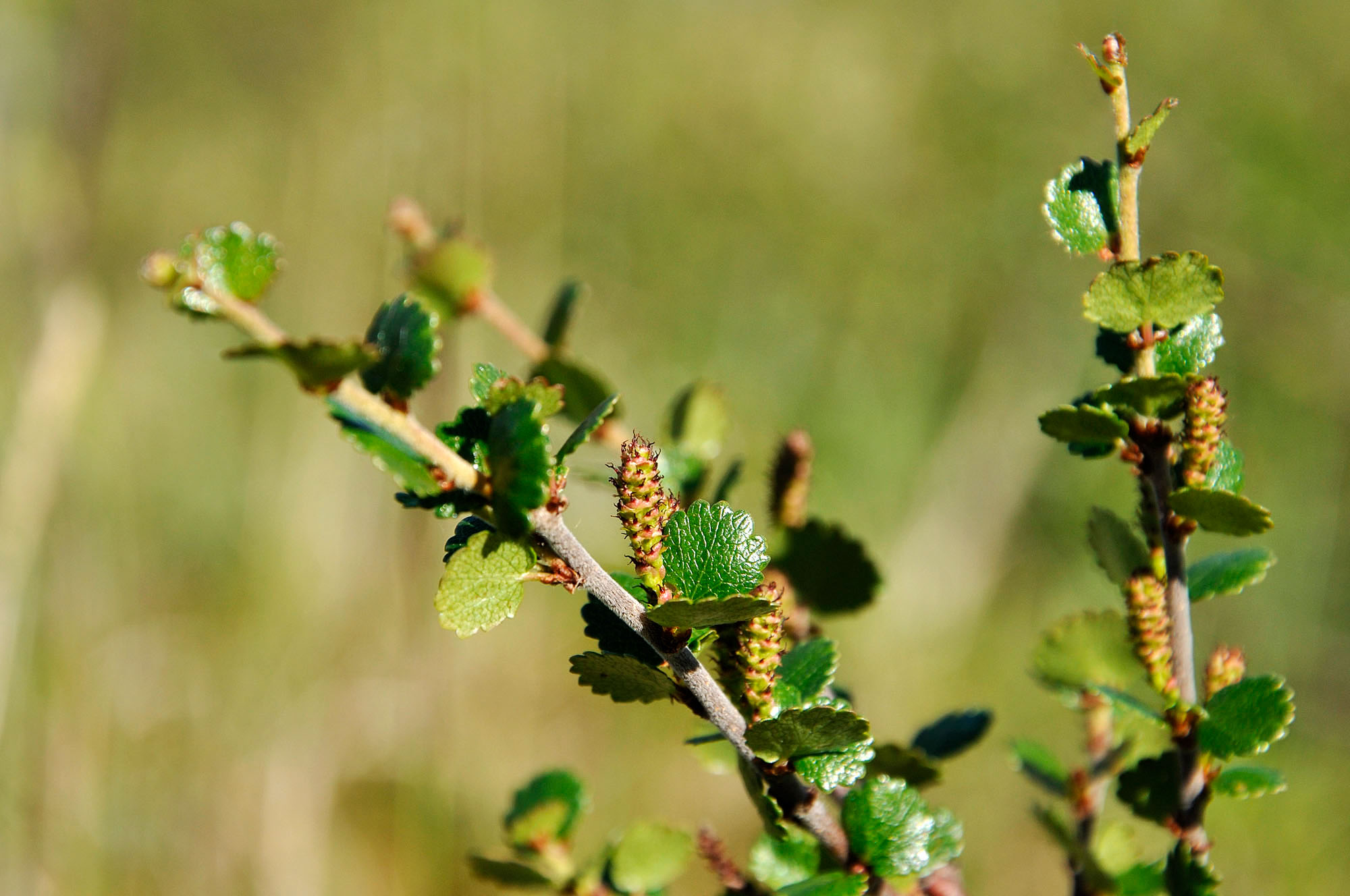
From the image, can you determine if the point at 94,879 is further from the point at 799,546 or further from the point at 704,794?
the point at 799,546

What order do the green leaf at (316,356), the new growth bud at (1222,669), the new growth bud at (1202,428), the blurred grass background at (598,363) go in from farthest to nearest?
the blurred grass background at (598,363) < the new growth bud at (1222,669) < the new growth bud at (1202,428) < the green leaf at (316,356)

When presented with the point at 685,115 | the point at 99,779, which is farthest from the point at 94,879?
the point at 685,115

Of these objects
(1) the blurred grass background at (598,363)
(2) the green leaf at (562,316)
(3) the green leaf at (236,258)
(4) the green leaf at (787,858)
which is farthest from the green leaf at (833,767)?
(1) the blurred grass background at (598,363)

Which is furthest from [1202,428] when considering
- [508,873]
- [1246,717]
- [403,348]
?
[508,873]

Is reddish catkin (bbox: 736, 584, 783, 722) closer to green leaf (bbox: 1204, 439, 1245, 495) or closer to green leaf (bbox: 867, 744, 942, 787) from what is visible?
green leaf (bbox: 867, 744, 942, 787)

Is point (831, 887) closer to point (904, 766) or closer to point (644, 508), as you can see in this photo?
point (904, 766)

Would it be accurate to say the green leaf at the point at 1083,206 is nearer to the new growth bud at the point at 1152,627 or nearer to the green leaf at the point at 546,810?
the new growth bud at the point at 1152,627

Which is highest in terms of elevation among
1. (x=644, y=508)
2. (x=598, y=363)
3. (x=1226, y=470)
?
(x=598, y=363)
